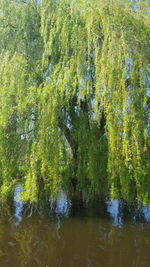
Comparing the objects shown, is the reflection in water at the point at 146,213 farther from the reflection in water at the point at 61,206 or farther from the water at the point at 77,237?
the reflection in water at the point at 61,206

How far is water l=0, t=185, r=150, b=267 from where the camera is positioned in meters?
4.56

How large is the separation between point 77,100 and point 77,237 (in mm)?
3016

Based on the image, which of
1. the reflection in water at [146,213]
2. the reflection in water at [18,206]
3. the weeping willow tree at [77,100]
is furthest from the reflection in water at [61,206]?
the reflection in water at [146,213]

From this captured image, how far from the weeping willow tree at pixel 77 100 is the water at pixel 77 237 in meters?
0.66

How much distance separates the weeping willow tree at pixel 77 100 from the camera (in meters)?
5.77

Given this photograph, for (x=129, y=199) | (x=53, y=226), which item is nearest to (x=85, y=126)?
(x=129, y=199)

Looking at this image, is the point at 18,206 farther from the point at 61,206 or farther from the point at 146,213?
the point at 146,213

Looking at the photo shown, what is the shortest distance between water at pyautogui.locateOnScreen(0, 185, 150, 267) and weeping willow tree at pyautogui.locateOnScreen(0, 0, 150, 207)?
2.16 ft

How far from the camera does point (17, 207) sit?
7.68 metres

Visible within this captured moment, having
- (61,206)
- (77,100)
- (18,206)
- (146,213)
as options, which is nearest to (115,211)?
(146,213)

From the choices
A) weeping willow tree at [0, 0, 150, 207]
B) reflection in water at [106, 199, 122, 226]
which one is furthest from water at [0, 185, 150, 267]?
weeping willow tree at [0, 0, 150, 207]

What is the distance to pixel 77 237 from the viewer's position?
5559mm

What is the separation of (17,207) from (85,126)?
303 cm

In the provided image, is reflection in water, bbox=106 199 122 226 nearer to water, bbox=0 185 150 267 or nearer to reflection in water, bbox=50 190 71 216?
water, bbox=0 185 150 267
